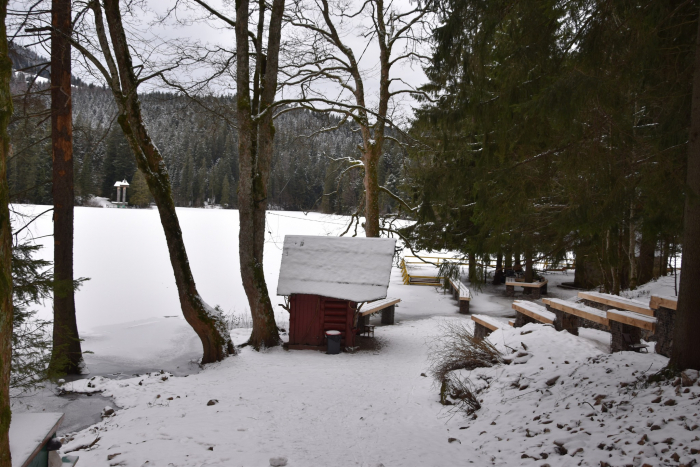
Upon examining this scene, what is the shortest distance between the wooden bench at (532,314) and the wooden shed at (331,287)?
3.36 meters

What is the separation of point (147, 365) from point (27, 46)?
691cm

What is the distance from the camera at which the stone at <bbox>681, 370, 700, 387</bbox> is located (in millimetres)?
4274

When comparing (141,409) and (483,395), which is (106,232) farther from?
(483,395)

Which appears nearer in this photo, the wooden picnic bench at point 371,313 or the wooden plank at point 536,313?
the wooden plank at point 536,313

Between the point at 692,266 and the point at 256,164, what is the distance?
8.79 meters

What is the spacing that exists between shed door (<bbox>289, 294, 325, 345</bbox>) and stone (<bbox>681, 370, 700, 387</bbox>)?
832cm

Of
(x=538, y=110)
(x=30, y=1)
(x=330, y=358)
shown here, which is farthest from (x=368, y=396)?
(x=30, y=1)

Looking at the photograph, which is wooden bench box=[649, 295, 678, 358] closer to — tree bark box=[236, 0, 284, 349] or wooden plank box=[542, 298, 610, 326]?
wooden plank box=[542, 298, 610, 326]

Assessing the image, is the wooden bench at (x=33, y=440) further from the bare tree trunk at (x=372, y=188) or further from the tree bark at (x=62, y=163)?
the bare tree trunk at (x=372, y=188)

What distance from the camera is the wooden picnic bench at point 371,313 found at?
1306 centimetres

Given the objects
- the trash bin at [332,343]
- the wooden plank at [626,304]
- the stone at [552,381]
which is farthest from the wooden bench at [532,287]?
the stone at [552,381]

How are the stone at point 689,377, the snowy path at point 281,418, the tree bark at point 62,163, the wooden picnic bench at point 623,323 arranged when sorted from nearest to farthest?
the stone at point 689,377 → the snowy path at point 281,418 → the wooden picnic bench at point 623,323 → the tree bark at point 62,163

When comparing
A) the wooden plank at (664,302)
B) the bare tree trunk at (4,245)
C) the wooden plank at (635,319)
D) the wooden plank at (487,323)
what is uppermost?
the bare tree trunk at (4,245)

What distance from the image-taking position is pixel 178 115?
35.6 feet
